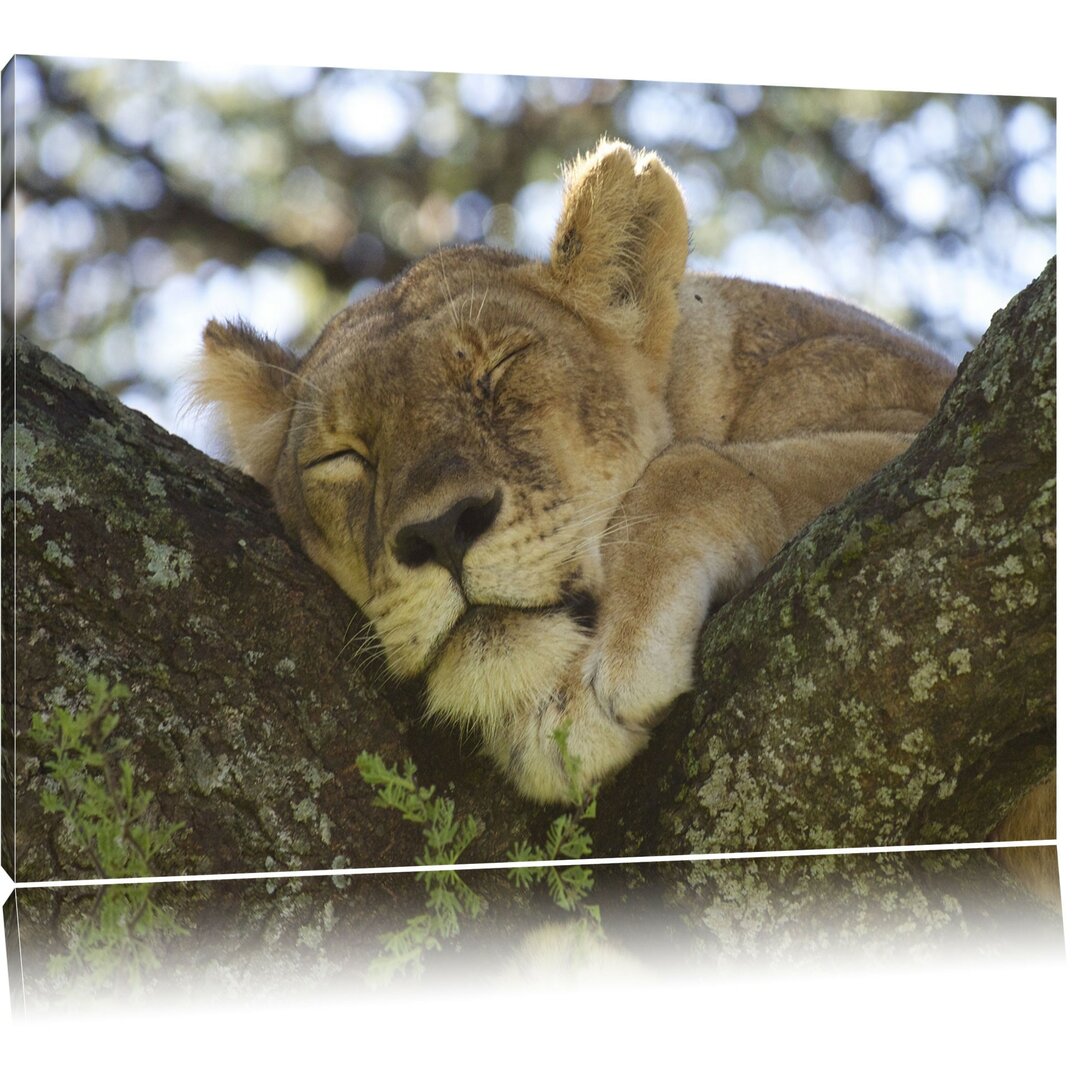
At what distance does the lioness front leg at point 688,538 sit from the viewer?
11.0 feet

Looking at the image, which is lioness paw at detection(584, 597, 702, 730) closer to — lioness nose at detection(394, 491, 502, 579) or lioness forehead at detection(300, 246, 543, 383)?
lioness nose at detection(394, 491, 502, 579)

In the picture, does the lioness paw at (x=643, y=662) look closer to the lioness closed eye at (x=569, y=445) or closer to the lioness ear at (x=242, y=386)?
the lioness closed eye at (x=569, y=445)

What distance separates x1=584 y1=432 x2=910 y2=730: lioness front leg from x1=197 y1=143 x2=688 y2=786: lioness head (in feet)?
0.37

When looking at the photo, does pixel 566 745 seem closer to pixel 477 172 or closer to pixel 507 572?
pixel 507 572

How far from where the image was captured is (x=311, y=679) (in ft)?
10.8

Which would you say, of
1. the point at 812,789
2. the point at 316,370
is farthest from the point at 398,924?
the point at 316,370

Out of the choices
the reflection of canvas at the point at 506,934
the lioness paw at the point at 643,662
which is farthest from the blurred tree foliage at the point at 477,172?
the reflection of canvas at the point at 506,934

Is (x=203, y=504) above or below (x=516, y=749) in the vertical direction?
above

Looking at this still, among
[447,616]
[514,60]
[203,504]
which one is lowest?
[447,616]

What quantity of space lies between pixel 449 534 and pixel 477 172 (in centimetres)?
278

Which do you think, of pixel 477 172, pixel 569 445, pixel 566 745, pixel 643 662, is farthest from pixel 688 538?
pixel 477 172

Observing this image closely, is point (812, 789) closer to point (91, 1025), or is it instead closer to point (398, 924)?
point (398, 924)

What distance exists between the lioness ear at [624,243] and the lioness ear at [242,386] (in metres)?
1.07

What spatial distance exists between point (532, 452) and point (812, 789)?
1.23 metres
